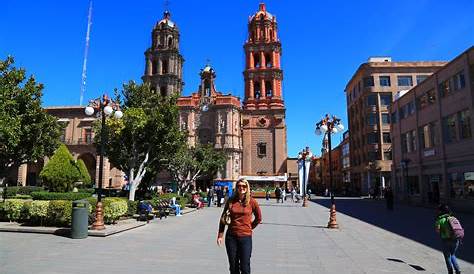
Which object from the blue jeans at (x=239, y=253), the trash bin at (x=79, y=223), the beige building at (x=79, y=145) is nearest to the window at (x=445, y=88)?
the trash bin at (x=79, y=223)

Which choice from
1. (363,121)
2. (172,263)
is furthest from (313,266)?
(363,121)

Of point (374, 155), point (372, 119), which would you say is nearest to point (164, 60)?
point (372, 119)

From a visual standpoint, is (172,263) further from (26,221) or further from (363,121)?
(363,121)

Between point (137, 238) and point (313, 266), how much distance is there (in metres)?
6.42

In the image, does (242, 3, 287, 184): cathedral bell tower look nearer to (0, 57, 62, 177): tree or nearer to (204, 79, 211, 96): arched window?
(204, 79, 211, 96): arched window

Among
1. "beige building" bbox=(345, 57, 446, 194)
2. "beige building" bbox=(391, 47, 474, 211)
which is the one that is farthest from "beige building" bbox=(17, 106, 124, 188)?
"beige building" bbox=(391, 47, 474, 211)

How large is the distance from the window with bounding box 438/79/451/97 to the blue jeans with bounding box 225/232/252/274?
26631 millimetres

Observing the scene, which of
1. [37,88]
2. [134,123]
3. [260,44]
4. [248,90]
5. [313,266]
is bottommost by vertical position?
[313,266]

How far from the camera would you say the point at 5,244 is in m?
10.9

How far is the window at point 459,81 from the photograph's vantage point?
25405 millimetres

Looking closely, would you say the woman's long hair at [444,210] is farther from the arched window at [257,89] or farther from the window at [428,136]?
the arched window at [257,89]

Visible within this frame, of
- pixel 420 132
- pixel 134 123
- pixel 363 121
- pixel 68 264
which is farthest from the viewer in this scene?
pixel 363 121

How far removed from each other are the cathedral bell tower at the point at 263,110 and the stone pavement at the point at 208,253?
2055 inches

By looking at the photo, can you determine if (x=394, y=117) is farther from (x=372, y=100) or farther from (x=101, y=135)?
(x=101, y=135)
